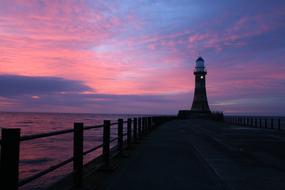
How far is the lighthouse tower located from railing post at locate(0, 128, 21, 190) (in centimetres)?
8727

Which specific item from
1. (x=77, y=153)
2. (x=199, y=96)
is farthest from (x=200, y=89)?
(x=77, y=153)

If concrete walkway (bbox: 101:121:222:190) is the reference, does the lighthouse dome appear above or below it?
above

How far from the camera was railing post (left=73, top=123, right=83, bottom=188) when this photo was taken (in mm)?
7176

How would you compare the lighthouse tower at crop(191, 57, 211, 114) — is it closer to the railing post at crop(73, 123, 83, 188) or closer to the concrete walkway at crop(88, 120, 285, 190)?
the concrete walkway at crop(88, 120, 285, 190)

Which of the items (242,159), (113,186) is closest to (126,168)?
(113,186)

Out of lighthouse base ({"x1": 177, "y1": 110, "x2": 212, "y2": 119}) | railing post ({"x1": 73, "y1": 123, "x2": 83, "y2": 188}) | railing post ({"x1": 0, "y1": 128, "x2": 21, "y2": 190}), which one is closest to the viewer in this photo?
railing post ({"x1": 0, "y1": 128, "x2": 21, "y2": 190})

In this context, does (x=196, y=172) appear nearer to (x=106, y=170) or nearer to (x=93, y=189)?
(x=106, y=170)

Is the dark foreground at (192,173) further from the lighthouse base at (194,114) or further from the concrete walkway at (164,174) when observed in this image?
the lighthouse base at (194,114)

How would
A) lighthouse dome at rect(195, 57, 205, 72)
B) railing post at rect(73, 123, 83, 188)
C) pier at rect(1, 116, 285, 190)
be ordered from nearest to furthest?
pier at rect(1, 116, 285, 190) < railing post at rect(73, 123, 83, 188) < lighthouse dome at rect(195, 57, 205, 72)

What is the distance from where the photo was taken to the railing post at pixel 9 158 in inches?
172

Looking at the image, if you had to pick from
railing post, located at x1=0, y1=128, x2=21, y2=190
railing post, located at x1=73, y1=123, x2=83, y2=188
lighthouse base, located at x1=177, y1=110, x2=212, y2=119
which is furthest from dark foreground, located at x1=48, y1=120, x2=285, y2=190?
lighthouse base, located at x1=177, y1=110, x2=212, y2=119

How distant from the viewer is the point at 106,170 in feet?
31.9

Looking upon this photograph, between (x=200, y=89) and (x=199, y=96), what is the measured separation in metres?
2.16

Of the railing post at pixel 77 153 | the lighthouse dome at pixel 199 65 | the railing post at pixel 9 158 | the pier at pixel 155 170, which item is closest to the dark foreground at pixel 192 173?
the pier at pixel 155 170
